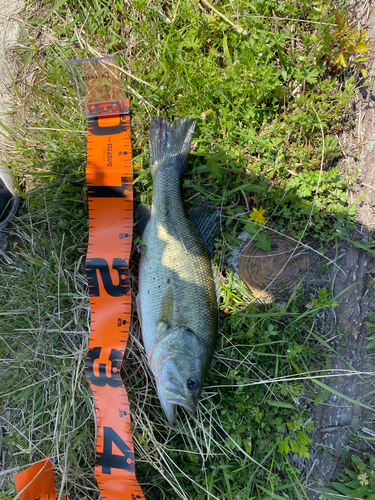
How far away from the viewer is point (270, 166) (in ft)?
10.1

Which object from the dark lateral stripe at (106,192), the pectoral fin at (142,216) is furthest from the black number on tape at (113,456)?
the dark lateral stripe at (106,192)

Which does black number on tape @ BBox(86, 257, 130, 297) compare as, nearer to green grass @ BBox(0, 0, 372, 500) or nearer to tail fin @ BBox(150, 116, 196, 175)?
green grass @ BBox(0, 0, 372, 500)

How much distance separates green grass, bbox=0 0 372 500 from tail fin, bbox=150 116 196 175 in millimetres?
172

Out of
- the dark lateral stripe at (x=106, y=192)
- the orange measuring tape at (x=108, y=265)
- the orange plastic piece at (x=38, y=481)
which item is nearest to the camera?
the orange plastic piece at (x=38, y=481)

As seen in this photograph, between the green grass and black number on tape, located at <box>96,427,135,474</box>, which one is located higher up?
the green grass

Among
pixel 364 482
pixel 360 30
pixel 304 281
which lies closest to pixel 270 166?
pixel 304 281

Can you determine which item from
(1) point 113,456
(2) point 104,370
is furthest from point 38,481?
(2) point 104,370

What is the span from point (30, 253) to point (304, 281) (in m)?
2.95

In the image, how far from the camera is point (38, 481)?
275 centimetres

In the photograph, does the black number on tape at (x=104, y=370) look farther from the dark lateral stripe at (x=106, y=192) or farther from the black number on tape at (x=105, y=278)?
the dark lateral stripe at (x=106, y=192)

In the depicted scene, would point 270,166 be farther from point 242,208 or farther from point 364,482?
point 364,482

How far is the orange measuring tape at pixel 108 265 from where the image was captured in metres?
2.77

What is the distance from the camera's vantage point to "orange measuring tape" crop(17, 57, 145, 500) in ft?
9.09

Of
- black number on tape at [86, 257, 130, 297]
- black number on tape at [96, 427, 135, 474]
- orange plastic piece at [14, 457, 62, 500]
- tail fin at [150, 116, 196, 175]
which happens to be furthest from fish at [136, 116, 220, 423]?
orange plastic piece at [14, 457, 62, 500]
